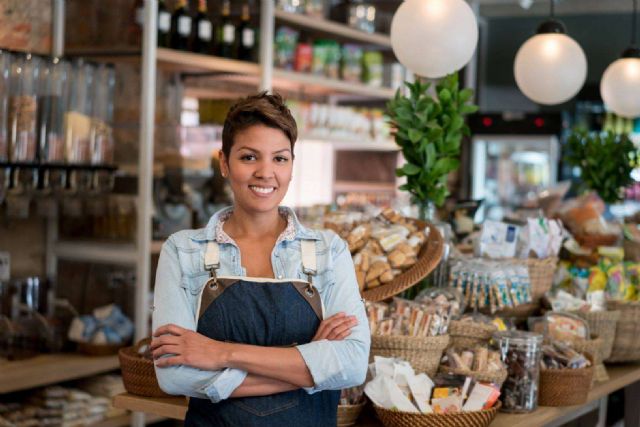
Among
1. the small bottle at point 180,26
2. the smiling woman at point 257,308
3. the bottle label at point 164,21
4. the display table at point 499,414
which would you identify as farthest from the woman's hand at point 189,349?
the small bottle at point 180,26

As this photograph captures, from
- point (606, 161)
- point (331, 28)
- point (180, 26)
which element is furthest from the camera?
point (331, 28)

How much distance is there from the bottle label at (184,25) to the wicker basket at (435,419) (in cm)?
297

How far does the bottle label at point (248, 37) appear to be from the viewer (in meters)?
5.52

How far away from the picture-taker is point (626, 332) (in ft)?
12.7

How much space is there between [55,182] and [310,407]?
2375 mm

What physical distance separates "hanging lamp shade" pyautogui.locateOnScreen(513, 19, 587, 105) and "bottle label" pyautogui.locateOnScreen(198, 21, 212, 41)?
1669 mm

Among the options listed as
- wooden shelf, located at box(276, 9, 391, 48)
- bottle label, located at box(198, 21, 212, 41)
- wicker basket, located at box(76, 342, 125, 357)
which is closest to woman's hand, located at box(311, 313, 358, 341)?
wicker basket, located at box(76, 342, 125, 357)

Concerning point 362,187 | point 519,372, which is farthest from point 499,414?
point 362,187

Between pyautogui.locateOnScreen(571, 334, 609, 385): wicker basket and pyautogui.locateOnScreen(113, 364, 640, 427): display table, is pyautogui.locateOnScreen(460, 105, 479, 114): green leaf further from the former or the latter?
pyautogui.locateOnScreen(113, 364, 640, 427): display table

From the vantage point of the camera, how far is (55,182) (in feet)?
14.2

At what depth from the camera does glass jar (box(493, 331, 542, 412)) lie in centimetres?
304

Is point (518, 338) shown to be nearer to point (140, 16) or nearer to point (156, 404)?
point (156, 404)

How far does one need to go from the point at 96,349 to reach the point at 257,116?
8.75ft

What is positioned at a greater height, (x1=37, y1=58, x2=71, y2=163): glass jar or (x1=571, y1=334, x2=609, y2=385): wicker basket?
(x1=37, y1=58, x2=71, y2=163): glass jar
